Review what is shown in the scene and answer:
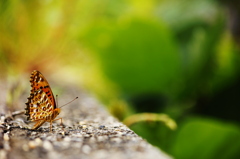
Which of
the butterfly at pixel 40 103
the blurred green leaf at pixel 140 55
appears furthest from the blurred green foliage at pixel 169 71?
the butterfly at pixel 40 103

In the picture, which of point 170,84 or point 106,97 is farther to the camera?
point 106,97

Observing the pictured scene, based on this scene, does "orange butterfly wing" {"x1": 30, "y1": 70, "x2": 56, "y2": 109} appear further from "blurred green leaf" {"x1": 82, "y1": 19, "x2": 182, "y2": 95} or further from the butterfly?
"blurred green leaf" {"x1": 82, "y1": 19, "x2": 182, "y2": 95}

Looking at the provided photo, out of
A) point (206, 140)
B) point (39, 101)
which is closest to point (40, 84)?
point (39, 101)

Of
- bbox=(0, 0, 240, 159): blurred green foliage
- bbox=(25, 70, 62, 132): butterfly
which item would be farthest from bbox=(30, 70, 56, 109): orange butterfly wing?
bbox=(0, 0, 240, 159): blurred green foliage

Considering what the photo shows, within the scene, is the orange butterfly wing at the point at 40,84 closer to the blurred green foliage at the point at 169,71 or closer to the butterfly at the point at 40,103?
the butterfly at the point at 40,103

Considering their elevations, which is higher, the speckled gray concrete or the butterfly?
the butterfly

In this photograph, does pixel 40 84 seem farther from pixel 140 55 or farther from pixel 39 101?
pixel 140 55

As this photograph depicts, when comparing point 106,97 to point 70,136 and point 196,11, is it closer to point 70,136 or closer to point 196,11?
point 196,11

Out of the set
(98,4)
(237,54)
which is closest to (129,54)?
(237,54)
